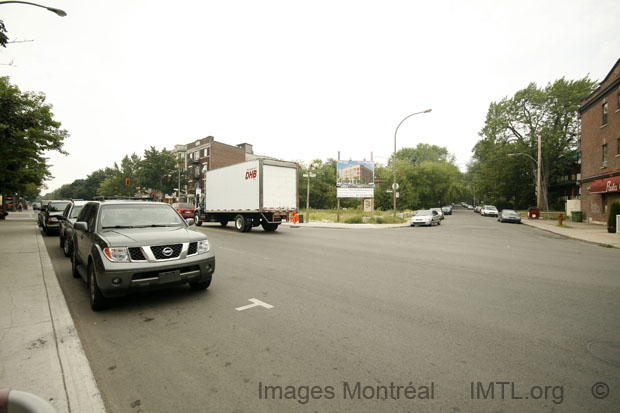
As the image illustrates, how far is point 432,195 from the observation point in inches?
2530

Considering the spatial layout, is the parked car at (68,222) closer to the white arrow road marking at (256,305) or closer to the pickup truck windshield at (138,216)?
the pickup truck windshield at (138,216)

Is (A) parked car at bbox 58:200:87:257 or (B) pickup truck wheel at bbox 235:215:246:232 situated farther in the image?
(B) pickup truck wheel at bbox 235:215:246:232

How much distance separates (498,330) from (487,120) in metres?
54.9

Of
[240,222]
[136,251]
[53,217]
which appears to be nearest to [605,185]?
[240,222]

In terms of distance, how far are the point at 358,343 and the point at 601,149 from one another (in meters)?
32.9

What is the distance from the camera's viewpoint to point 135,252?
4.87 m

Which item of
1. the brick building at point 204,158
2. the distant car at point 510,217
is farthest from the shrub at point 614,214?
the brick building at point 204,158

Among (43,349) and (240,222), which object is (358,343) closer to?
(43,349)

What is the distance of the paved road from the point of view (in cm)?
272

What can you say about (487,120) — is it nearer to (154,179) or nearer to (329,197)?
(329,197)

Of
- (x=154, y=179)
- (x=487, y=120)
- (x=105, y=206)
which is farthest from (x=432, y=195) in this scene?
(x=105, y=206)

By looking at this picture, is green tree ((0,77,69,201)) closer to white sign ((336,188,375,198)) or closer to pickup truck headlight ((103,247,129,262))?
pickup truck headlight ((103,247,129,262))

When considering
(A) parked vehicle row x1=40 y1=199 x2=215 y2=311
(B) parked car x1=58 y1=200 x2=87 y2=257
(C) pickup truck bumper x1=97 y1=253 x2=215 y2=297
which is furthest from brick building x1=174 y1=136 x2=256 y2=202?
(C) pickup truck bumper x1=97 y1=253 x2=215 y2=297

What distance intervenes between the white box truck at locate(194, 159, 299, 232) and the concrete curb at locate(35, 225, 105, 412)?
11905 mm
